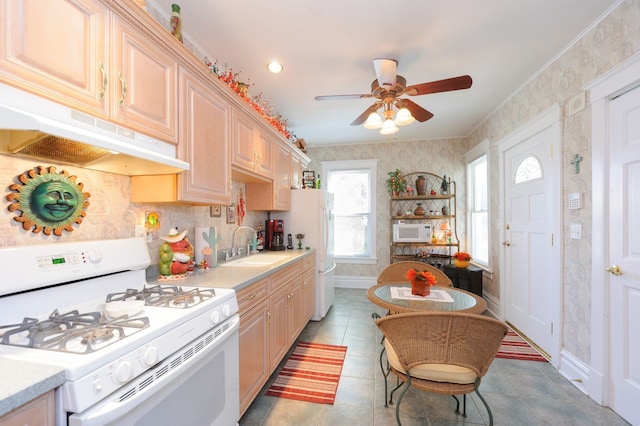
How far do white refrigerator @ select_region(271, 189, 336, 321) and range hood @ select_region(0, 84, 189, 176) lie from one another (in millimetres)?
2151

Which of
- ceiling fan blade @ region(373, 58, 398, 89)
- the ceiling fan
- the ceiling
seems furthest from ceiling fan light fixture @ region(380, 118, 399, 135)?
the ceiling

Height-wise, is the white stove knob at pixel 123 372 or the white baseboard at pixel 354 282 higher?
the white stove knob at pixel 123 372

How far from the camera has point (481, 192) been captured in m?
4.43

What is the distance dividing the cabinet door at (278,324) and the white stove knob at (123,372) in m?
1.30

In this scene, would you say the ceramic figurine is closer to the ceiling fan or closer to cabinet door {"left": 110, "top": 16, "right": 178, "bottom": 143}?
cabinet door {"left": 110, "top": 16, "right": 178, "bottom": 143}

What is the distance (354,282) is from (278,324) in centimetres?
307

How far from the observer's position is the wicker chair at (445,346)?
1398 mm

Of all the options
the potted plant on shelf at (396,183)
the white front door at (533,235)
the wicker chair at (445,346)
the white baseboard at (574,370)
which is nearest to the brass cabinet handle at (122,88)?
the wicker chair at (445,346)

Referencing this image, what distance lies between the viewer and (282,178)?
334 centimetres

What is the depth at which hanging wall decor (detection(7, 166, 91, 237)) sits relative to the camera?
1170 mm

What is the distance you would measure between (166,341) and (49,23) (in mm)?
1227

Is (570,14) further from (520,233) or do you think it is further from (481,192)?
(481,192)

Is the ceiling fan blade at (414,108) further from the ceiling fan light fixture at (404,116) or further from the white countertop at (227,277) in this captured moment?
the white countertop at (227,277)

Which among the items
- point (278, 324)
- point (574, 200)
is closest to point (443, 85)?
point (574, 200)
